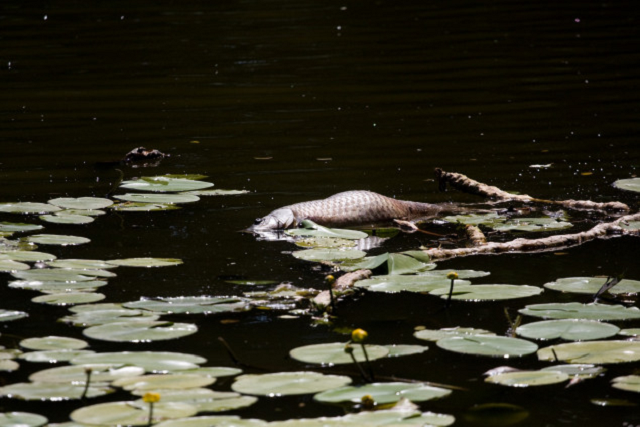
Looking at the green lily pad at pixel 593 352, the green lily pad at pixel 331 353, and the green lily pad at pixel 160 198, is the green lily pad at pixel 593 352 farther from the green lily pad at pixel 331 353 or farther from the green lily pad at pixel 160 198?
the green lily pad at pixel 160 198

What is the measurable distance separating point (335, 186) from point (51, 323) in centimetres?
235

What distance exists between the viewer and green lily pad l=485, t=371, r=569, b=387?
258cm

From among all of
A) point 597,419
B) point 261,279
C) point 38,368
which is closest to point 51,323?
point 38,368

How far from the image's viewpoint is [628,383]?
2545 millimetres

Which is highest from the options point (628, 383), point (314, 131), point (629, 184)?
point (314, 131)

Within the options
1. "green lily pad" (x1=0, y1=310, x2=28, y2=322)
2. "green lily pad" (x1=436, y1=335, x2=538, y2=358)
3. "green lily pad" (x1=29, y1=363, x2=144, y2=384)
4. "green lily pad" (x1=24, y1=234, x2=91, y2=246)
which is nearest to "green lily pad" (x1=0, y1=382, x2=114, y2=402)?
"green lily pad" (x1=29, y1=363, x2=144, y2=384)

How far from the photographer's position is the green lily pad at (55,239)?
4.07 m

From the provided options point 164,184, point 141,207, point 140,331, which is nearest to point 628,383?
Result: point 140,331

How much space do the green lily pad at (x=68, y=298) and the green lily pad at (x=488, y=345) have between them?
3.70 feet

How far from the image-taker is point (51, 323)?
126 inches

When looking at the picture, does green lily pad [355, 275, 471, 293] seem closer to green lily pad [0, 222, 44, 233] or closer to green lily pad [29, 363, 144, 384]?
green lily pad [29, 363, 144, 384]

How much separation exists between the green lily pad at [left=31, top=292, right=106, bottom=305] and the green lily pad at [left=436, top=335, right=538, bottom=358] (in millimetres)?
1128

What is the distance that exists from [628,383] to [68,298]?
1.71 meters

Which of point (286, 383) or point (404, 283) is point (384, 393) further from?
point (404, 283)
